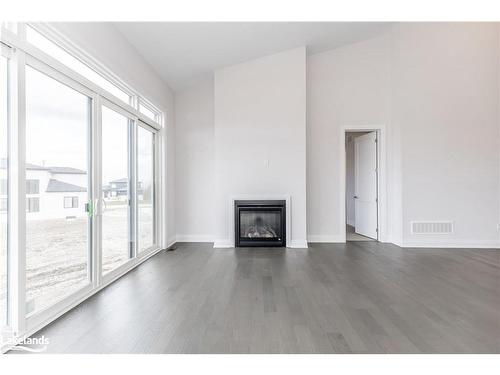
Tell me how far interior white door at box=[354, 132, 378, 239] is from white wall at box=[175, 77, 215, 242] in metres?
3.23

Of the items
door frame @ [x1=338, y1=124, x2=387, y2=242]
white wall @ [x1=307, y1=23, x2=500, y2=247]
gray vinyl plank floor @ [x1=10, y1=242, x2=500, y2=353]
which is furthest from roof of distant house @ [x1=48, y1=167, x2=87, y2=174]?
white wall @ [x1=307, y1=23, x2=500, y2=247]

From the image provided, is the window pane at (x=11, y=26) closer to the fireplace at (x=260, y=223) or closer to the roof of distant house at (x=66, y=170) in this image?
the roof of distant house at (x=66, y=170)

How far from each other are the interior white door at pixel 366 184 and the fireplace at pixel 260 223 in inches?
81.0

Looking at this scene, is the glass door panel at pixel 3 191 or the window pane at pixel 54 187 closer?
the glass door panel at pixel 3 191

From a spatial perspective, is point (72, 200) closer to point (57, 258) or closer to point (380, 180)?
point (57, 258)

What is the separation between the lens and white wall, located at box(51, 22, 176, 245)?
8.72ft

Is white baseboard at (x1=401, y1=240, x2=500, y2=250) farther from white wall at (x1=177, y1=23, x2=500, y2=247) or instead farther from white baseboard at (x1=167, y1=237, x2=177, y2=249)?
white baseboard at (x1=167, y1=237, x2=177, y2=249)

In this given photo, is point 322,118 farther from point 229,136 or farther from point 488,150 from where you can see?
point 488,150

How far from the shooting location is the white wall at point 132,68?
2.66 meters

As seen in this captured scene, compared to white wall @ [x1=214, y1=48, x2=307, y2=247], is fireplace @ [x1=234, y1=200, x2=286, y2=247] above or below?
below

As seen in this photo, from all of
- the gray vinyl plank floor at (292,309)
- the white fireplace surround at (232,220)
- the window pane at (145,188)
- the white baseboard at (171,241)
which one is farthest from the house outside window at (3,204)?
the white fireplace surround at (232,220)

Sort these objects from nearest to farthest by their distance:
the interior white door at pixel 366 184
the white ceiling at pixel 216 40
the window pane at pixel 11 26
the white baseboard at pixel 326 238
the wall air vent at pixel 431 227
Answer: the window pane at pixel 11 26 < the white ceiling at pixel 216 40 < the wall air vent at pixel 431 227 < the white baseboard at pixel 326 238 < the interior white door at pixel 366 184

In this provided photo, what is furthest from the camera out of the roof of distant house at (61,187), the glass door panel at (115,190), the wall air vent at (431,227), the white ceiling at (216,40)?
the wall air vent at (431,227)

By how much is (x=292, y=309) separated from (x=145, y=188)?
9.99 feet
